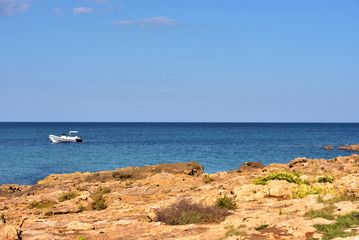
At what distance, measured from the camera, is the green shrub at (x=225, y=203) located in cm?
1655

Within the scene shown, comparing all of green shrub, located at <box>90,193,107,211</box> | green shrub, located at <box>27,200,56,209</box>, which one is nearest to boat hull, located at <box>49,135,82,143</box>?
green shrub, located at <box>27,200,56,209</box>

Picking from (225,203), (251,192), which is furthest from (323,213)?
(251,192)

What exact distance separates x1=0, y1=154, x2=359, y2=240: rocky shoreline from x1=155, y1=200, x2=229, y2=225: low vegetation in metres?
0.32

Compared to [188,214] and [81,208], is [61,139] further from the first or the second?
[188,214]

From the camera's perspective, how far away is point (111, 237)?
515 inches

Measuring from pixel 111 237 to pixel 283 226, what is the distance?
5.81m

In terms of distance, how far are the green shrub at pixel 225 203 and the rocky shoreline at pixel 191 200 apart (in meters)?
0.33

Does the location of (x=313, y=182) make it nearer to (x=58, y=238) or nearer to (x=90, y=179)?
(x=58, y=238)

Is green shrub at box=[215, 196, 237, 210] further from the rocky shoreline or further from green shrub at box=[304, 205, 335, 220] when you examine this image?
green shrub at box=[304, 205, 335, 220]

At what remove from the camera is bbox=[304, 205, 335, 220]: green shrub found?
13133mm

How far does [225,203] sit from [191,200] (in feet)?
5.94

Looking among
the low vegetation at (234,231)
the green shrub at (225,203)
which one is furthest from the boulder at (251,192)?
the low vegetation at (234,231)

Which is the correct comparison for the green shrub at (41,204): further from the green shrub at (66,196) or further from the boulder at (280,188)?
the boulder at (280,188)

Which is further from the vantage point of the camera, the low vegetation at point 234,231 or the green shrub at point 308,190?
Result: the green shrub at point 308,190
